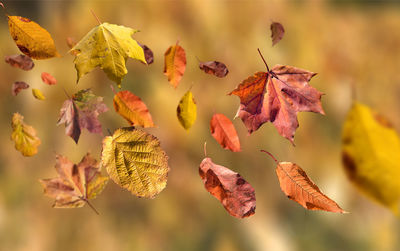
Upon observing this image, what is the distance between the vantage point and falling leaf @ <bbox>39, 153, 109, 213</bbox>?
25.1 inches

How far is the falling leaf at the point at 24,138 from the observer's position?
66 centimetres

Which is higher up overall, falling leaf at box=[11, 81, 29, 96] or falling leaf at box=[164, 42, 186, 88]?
falling leaf at box=[164, 42, 186, 88]

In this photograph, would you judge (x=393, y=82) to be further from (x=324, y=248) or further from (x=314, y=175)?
(x=324, y=248)

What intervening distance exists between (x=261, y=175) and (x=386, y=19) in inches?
16.5

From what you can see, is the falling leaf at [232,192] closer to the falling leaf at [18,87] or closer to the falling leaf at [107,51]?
the falling leaf at [107,51]

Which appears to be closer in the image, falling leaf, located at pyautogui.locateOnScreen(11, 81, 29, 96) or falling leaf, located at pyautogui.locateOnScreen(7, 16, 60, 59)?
falling leaf, located at pyautogui.locateOnScreen(7, 16, 60, 59)

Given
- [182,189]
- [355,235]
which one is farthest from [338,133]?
[182,189]

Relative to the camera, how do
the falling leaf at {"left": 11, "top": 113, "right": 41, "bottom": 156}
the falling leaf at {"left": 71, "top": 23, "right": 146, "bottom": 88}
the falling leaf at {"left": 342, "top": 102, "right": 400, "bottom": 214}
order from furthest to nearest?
the falling leaf at {"left": 342, "top": 102, "right": 400, "bottom": 214} < the falling leaf at {"left": 11, "top": 113, "right": 41, "bottom": 156} < the falling leaf at {"left": 71, "top": 23, "right": 146, "bottom": 88}

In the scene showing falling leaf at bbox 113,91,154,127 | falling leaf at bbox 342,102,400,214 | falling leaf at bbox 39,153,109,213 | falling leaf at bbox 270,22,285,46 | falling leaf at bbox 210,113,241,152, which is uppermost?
falling leaf at bbox 270,22,285,46

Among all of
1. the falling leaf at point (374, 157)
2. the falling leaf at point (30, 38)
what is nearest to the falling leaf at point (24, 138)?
the falling leaf at point (30, 38)

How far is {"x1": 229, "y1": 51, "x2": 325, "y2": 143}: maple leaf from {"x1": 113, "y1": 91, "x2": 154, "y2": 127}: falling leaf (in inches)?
6.2

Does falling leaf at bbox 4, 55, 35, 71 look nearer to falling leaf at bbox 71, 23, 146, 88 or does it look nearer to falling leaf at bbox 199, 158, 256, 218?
falling leaf at bbox 71, 23, 146, 88

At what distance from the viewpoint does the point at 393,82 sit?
80 cm

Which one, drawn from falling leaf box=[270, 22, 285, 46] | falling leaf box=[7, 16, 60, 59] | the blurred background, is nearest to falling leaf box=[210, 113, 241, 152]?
the blurred background
